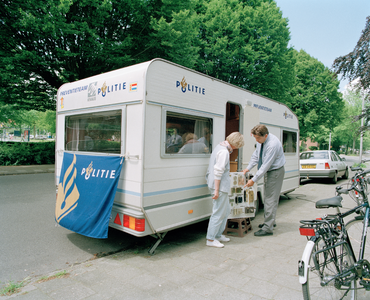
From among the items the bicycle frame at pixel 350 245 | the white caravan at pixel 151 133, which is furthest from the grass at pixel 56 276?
the bicycle frame at pixel 350 245

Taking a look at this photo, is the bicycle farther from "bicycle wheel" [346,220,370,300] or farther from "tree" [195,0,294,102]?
"tree" [195,0,294,102]

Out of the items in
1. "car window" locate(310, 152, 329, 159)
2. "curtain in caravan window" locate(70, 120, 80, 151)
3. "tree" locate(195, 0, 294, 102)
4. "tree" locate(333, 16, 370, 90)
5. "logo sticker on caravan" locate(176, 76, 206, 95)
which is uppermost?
"tree" locate(195, 0, 294, 102)

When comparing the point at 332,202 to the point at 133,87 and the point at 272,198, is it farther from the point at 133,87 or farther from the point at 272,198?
the point at 133,87

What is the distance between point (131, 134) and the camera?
3678mm

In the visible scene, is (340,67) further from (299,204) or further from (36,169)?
(36,169)

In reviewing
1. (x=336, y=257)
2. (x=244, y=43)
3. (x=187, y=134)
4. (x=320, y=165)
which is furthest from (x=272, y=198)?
(x=244, y=43)

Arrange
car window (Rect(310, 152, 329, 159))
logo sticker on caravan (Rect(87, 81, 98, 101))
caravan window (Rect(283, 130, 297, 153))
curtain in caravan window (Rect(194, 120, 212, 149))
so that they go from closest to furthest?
1. logo sticker on caravan (Rect(87, 81, 98, 101))
2. curtain in caravan window (Rect(194, 120, 212, 149))
3. caravan window (Rect(283, 130, 297, 153))
4. car window (Rect(310, 152, 329, 159))

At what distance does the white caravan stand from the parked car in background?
27.2ft

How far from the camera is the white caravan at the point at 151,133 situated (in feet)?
11.8

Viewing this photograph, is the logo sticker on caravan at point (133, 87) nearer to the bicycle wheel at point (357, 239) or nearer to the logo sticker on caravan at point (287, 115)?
the bicycle wheel at point (357, 239)

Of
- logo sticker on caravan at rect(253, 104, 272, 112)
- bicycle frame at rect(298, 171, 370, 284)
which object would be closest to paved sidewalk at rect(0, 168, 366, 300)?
bicycle frame at rect(298, 171, 370, 284)

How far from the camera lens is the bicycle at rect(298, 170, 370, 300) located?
7.19ft

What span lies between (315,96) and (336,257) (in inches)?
1051

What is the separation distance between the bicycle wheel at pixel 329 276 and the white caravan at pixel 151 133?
2.05 meters
